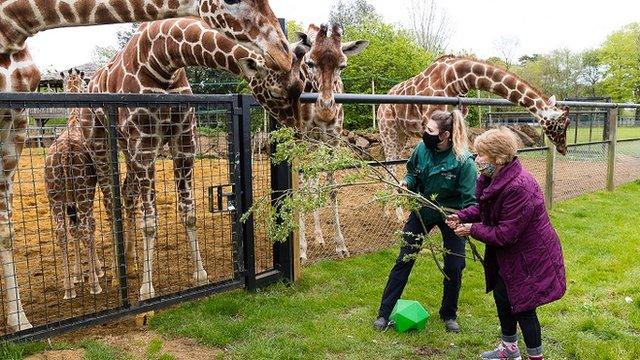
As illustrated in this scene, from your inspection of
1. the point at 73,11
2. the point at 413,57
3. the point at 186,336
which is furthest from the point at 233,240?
the point at 413,57

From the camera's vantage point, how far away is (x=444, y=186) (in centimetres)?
372

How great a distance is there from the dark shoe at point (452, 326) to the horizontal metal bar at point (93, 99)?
2.37 meters

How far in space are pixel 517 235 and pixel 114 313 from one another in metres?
2.70

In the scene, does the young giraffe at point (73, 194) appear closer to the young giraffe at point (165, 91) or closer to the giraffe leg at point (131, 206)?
the young giraffe at point (165, 91)

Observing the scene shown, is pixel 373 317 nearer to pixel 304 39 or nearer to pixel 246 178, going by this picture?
pixel 246 178

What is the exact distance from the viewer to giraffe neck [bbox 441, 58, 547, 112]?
6543mm

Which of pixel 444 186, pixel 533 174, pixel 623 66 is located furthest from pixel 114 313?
pixel 623 66

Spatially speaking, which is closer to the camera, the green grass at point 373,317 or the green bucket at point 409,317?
the green grass at point 373,317

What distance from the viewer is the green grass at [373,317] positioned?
3453 mm

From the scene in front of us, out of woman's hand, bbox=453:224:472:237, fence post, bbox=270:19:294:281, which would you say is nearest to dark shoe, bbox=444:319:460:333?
woman's hand, bbox=453:224:472:237

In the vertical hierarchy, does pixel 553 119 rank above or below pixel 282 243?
above

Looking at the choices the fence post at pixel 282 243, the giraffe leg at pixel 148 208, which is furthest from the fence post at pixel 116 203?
the fence post at pixel 282 243

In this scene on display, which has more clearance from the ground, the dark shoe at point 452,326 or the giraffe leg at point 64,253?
the giraffe leg at point 64,253

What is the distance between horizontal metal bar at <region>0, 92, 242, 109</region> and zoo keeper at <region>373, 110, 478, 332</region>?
5.21 ft
